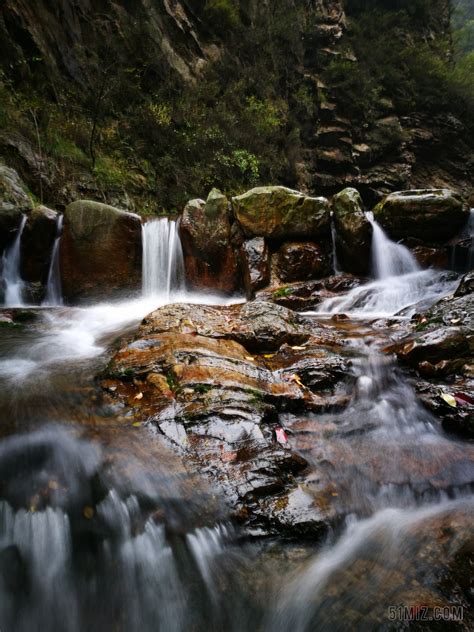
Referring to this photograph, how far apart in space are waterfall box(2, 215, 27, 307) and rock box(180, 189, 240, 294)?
351 centimetres

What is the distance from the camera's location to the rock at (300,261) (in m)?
7.58

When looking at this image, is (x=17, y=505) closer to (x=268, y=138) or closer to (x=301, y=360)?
(x=301, y=360)

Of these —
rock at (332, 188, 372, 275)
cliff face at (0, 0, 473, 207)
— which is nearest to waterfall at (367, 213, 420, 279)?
rock at (332, 188, 372, 275)

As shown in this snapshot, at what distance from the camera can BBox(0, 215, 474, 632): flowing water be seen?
1501 mm

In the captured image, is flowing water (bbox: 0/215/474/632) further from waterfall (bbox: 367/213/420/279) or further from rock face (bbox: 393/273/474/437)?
waterfall (bbox: 367/213/420/279)

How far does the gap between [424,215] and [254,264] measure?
4292 millimetres

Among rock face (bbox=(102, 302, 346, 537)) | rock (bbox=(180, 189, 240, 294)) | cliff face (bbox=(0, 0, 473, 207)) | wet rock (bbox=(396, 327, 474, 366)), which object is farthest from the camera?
cliff face (bbox=(0, 0, 473, 207))

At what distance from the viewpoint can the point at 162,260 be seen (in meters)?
7.97

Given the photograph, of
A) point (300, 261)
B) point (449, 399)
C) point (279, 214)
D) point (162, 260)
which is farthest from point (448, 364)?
point (162, 260)

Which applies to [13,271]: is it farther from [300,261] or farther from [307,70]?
[307,70]

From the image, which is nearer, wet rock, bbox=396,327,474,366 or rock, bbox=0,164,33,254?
wet rock, bbox=396,327,474,366

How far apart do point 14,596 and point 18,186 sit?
8.11 meters

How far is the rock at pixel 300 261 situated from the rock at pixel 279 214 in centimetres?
33

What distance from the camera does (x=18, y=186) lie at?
7254 mm
